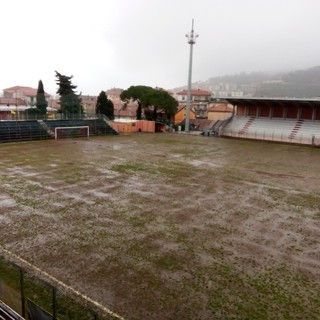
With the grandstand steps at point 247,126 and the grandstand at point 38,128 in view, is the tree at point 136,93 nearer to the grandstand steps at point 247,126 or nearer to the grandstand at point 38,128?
the grandstand at point 38,128

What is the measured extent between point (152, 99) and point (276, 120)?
17091 millimetres

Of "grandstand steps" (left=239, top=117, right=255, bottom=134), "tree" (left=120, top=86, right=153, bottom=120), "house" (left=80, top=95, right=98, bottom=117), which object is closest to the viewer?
"house" (left=80, top=95, right=98, bottom=117)

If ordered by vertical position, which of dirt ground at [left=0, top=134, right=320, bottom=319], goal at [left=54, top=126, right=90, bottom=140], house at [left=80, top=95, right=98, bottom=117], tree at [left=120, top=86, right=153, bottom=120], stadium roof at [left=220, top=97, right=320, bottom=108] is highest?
tree at [left=120, top=86, right=153, bottom=120]

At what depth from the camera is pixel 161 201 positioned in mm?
14008

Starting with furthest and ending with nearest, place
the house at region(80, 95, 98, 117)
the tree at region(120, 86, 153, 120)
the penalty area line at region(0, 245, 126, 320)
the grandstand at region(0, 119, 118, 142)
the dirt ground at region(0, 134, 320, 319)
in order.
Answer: the tree at region(120, 86, 153, 120)
the house at region(80, 95, 98, 117)
the grandstand at region(0, 119, 118, 142)
the dirt ground at region(0, 134, 320, 319)
the penalty area line at region(0, 245, 126, 320)

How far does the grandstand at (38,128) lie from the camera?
32.5m

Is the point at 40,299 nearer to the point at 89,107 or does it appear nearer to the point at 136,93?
the point at 136,93

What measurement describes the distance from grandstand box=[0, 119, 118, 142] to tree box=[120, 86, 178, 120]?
34.0ft

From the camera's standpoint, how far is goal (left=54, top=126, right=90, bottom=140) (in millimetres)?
35688

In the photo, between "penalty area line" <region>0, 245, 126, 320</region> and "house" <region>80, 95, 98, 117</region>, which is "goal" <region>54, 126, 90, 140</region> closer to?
"house" <region>80, 95, 98, 117</region>

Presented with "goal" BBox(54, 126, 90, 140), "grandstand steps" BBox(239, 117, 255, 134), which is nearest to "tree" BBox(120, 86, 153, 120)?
"goal" BBox(54, 126, 90, 140)

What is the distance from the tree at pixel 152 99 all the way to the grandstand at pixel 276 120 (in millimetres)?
8565

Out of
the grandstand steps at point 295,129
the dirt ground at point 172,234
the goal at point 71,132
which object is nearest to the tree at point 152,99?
the goal at point 71,132

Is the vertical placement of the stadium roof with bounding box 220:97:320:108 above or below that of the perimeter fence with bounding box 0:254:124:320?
above
